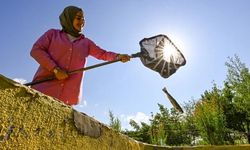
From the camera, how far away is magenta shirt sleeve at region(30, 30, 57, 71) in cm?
→ 302

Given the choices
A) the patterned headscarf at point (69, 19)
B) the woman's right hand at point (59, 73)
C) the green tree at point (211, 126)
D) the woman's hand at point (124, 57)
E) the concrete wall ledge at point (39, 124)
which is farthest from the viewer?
the green tree at point (211, 126)

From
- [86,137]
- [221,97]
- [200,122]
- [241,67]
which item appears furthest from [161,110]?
[86,137]

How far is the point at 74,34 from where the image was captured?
3461 millimetres

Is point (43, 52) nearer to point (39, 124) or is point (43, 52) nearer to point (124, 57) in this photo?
point (124, 57)

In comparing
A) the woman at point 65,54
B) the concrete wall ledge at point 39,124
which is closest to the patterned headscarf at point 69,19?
the woman at point 65,54

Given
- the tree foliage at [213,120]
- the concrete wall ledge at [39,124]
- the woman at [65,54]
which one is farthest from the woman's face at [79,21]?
the tree foliage at [213,120]

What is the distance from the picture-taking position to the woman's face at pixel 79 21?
347 centimetres

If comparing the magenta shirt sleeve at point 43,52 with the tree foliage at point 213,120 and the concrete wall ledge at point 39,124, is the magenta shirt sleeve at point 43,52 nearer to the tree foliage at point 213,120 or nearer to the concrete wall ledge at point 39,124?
the concrete wall ledge at point 39,124

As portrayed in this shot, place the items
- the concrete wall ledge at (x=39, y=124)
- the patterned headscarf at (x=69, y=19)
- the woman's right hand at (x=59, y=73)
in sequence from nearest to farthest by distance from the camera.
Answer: the concrete wall ledge at (x=39, y=124) → the woman's right hand at (x=59, y=73) → the patterned headscarf at (x=69, y=19)

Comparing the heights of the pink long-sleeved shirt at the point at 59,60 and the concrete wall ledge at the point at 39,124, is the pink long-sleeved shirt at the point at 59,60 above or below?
above

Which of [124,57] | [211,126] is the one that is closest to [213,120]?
[211,126]

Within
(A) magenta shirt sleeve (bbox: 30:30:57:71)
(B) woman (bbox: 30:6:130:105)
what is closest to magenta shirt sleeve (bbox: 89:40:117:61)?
(B) woman (bbox: 30:6:130:105)

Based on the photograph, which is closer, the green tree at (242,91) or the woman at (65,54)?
the woman at (65,54)

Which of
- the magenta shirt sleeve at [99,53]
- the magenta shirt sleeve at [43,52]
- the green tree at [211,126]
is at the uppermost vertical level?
the green tree at [211,126]
